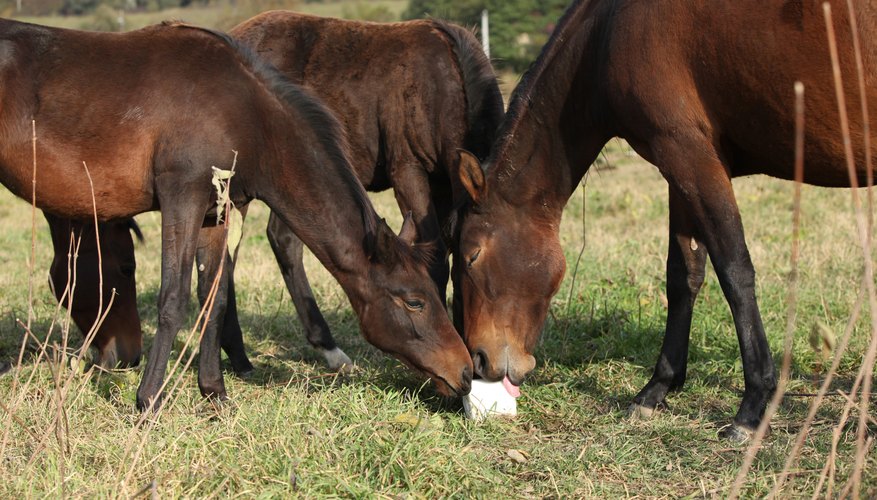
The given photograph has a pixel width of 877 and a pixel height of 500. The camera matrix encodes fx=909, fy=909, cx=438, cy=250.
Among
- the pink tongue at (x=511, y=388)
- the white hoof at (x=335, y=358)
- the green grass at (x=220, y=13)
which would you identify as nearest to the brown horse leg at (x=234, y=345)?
the white hoof at (x=335, y=358)

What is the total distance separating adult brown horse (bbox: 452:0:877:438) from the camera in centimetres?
370

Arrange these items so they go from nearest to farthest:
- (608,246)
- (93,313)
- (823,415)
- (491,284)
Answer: (823,415) < (491,284) < (93,313) < (608,246)

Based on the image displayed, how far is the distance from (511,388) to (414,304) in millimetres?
619

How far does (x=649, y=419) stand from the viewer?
14.2 feet

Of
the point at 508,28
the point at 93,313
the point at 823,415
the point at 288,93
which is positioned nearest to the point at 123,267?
the point at 93,313

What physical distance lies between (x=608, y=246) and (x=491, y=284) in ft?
10.7

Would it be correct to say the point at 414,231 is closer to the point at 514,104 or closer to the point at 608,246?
the point at 514,104

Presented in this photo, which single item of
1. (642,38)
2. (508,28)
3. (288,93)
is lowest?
(508,28)

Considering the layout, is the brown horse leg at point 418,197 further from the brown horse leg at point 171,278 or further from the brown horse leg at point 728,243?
the brown horse leg at point 728,243

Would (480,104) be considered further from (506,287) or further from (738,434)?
(738,434)

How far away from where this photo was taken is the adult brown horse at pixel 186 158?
13.8 ft

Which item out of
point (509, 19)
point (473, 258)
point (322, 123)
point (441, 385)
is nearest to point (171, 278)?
point (322, 123)

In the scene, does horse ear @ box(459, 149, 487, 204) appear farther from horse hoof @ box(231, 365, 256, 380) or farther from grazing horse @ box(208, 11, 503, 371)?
horse hoof @ box(231, 365, 256, 380)

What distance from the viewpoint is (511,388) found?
4.36m
